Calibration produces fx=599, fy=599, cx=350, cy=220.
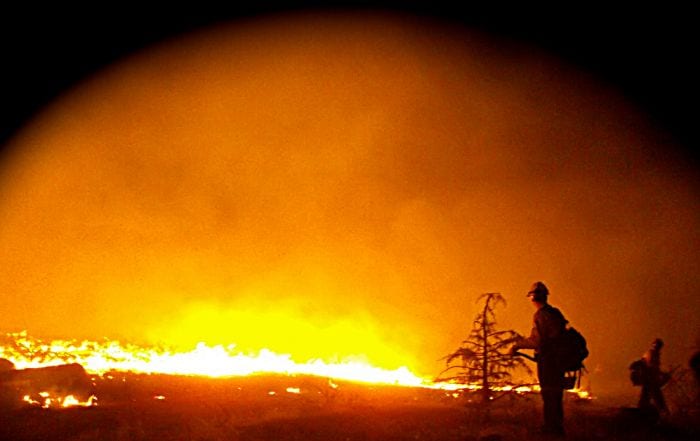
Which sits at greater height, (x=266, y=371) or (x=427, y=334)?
(x=427, y=334)

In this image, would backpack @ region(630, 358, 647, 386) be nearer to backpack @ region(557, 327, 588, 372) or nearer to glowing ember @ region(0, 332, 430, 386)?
backpack @ region(557, 327, 588, 372)

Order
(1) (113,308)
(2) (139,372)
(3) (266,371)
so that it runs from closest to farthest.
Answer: (2) (139,372), (3) (266,371), (1) (113,308)

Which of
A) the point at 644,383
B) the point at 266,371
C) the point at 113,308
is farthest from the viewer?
the point at 113,308

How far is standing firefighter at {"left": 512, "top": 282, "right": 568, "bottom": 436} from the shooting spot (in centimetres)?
998

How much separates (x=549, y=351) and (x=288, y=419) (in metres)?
5.41

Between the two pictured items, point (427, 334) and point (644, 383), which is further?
point (427, 334)

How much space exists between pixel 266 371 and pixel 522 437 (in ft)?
40.5

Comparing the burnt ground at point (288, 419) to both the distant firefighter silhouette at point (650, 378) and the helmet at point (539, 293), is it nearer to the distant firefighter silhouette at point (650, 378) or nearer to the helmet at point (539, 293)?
the distant firefighter silhouette at point (650, 378)

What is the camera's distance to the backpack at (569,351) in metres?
9.91

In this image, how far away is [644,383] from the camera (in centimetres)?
1292

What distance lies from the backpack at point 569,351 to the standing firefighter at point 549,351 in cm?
6

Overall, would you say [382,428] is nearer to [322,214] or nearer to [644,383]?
[644,383]

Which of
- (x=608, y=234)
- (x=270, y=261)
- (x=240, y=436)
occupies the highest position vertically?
(x=608, y=234)

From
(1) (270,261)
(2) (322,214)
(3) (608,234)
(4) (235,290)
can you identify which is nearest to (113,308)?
(4) (235,290)
